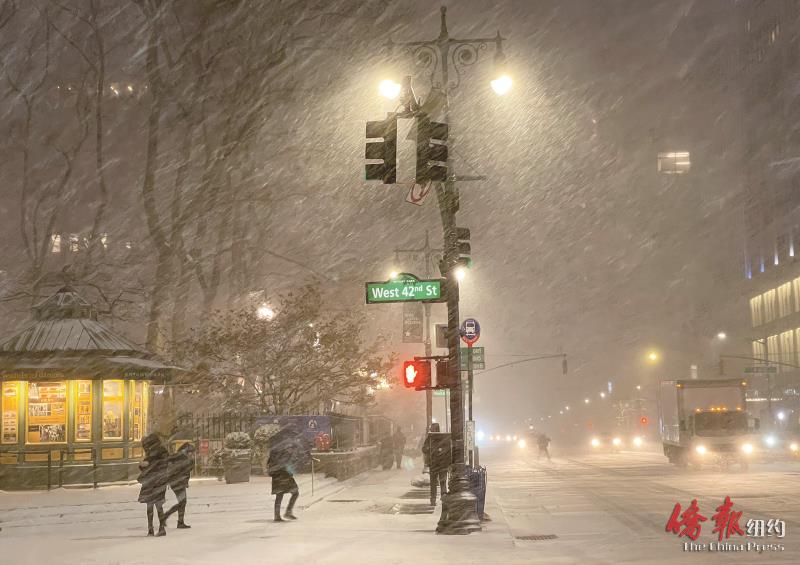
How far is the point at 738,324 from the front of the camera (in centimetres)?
14825

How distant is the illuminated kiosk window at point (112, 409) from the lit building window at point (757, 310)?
11665 cm

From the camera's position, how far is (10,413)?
25.6 metres

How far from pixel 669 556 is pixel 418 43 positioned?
426 inches

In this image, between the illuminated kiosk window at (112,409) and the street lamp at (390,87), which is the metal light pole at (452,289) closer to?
the street lamp at (390,87)

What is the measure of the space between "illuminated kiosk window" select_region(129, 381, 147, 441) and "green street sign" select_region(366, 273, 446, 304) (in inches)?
471

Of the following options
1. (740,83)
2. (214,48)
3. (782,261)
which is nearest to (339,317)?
(214,48)

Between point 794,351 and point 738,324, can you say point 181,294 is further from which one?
point 738,324

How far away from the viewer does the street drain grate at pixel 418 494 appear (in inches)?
1051

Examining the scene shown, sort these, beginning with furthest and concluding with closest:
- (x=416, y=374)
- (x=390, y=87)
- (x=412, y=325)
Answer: (x=412, y=325) → (x=416, y=374) → (x=390, y=87)

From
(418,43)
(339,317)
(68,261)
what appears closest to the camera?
(418,43)

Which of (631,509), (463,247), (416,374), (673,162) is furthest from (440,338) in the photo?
(673,162)

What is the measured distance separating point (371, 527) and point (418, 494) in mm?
9746

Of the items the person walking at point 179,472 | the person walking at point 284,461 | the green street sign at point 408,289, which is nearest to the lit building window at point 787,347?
the person walking at point 284,461

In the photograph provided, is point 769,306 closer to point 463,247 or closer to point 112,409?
point 112,409
